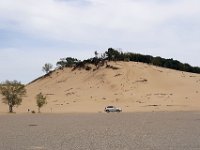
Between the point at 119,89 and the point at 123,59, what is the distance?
61.5 feet

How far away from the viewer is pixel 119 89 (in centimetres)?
10250

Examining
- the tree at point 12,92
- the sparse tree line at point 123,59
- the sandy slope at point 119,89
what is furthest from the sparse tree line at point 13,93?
the sparse tree line at point 123,59

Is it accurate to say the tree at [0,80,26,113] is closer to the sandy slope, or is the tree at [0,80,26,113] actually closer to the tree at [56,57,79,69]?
the sandy slope

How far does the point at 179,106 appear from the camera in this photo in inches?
3317

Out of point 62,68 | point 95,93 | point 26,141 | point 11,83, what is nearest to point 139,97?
point 95,93

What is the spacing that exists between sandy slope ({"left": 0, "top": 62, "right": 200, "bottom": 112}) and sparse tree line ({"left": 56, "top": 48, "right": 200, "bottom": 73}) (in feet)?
8.04

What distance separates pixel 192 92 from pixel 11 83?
35677mm

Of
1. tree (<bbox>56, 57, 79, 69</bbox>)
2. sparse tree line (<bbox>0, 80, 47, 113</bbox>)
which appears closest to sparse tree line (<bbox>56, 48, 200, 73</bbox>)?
tree (<bbox>56, 57, 79, 69</bbox>)

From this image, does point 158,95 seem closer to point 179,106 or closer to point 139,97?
point 139,97

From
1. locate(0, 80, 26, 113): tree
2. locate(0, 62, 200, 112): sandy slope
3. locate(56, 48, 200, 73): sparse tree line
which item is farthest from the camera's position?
locate(56, 48, 200, 73): sparse tree line

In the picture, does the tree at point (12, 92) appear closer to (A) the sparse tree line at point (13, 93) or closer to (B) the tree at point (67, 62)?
(A) the sparse tree line at point (13, 93)

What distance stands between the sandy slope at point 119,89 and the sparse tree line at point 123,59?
8.04 ft

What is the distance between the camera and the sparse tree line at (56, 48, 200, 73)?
116688mm

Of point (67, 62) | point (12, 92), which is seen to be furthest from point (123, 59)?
point (12, 92)
